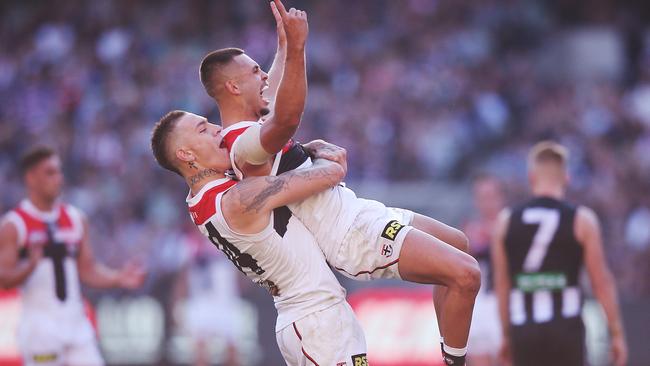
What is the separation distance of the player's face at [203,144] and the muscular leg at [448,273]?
4.32 ft

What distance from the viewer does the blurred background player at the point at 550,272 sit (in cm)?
861

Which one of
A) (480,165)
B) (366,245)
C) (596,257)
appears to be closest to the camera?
(366,245)

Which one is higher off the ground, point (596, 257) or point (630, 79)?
point (630, 79)

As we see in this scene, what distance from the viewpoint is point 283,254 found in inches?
266

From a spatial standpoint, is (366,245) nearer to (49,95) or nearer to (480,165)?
(480,165)

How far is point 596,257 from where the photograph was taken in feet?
28.1

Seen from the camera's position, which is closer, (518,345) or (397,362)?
(518,345)

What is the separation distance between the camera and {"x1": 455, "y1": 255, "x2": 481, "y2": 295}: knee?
636 centimetres

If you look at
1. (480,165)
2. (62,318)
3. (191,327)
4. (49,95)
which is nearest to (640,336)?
(480,165)

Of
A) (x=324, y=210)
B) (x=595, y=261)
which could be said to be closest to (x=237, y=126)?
(x=324, y=210)

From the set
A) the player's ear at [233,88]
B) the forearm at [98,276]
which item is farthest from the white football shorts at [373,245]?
the forearm at [98,276]

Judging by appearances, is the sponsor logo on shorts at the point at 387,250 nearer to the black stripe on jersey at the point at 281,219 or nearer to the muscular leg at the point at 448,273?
the muscular leg at the point at 448,273

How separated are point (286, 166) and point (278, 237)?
49 cm

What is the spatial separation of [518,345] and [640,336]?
510 cm
